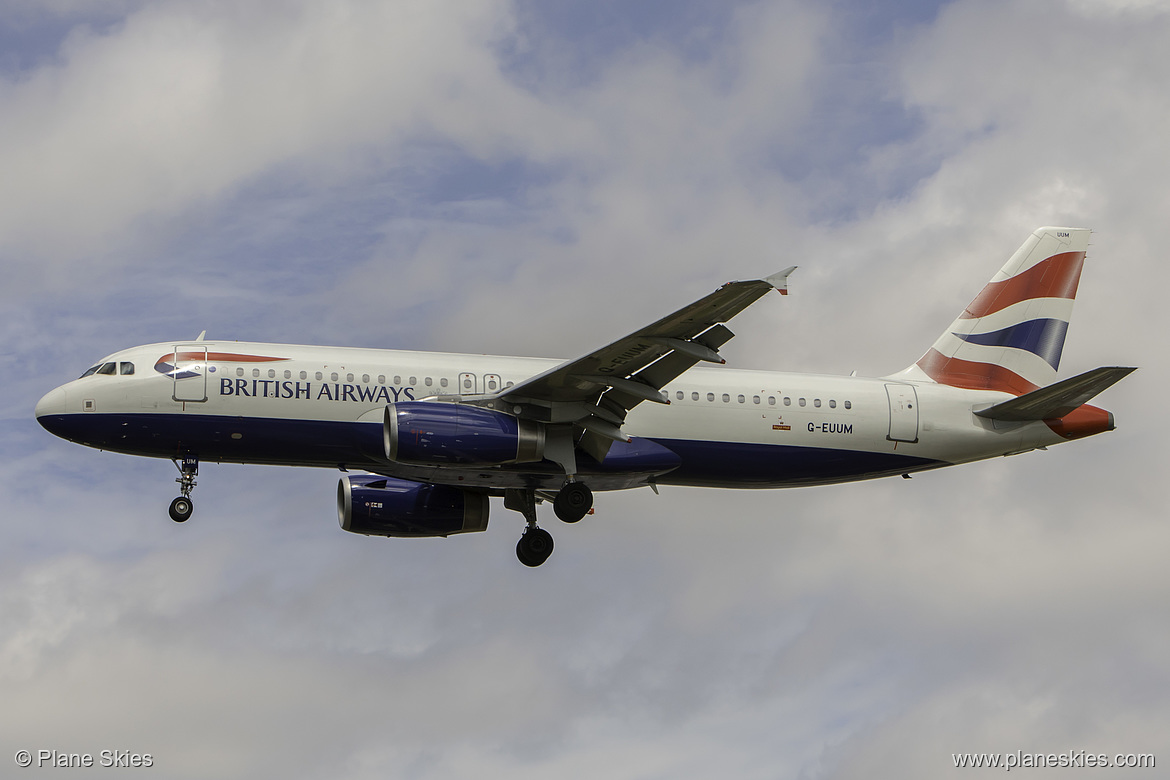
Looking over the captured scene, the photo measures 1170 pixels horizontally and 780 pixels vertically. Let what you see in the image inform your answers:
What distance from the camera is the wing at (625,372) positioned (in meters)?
26.5

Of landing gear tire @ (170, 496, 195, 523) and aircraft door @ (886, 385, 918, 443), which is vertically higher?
aircraft door @ (886, 385, 918, 443)

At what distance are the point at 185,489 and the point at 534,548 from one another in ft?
28.3

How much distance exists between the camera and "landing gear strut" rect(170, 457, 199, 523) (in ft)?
103

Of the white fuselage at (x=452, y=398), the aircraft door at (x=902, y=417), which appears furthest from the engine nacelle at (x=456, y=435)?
the aircraft door at (x=902, y=417)

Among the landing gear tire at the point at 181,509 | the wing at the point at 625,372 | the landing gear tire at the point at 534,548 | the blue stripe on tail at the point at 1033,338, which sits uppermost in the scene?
the blue stripe on tail at the point at 1033,338

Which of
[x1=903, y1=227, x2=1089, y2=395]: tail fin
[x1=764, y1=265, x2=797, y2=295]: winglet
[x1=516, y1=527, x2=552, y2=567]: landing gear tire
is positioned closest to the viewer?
[x1=764, y1=265, x2=797, y2=295]: winglet

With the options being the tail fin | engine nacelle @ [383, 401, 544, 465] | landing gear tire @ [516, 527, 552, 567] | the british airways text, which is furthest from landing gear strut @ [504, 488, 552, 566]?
the tail fin

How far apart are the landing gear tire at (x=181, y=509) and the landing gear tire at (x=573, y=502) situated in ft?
28.3

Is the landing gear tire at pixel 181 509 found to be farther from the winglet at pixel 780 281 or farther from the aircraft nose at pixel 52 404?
the winglet at pixel 780 281

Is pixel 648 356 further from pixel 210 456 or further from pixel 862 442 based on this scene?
pixel 210 456

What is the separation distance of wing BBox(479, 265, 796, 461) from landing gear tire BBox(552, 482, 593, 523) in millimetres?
999

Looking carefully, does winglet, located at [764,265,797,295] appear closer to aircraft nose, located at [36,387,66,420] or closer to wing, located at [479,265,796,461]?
wing, located at [479,265,796,461]

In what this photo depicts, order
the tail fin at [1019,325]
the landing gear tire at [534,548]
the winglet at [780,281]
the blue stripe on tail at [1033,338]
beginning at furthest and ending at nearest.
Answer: the blue stripe on tail at [1033,338] < the tail fin at [1019,325] < the landing gear tire at [534,548] < the winglet at [780,281]

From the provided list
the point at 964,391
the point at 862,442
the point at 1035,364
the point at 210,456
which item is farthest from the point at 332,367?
the point at 1035,364
